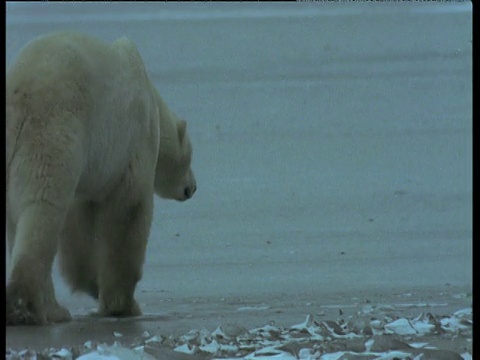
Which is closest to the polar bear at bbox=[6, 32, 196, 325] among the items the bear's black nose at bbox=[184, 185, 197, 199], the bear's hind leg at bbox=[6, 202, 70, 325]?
the bear's hind leg at bbox=[6, 202, 70, 325]

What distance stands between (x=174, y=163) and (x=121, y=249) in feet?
3.13

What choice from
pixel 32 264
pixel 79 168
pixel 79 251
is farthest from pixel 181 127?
pixel 32 264

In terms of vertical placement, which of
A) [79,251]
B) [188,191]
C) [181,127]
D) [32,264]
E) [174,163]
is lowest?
[79,251]

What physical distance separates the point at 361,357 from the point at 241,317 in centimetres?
137

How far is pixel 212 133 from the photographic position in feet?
27.2

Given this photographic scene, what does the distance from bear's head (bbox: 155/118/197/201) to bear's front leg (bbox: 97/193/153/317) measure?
717 mm

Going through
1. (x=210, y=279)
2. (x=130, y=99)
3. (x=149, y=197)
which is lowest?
(x=210, y=279)

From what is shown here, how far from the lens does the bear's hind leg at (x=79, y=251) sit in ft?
17.2

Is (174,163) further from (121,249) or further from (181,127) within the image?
(121,249)

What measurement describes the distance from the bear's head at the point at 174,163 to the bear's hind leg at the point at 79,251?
2.28 ft

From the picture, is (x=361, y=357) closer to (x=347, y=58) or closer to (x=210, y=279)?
(x=210, y=279)

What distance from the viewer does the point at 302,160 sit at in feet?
25.6

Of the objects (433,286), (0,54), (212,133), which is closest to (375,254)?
(433,286)

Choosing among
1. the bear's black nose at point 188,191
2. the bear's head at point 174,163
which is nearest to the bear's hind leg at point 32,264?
the bear's head at point 174,163
